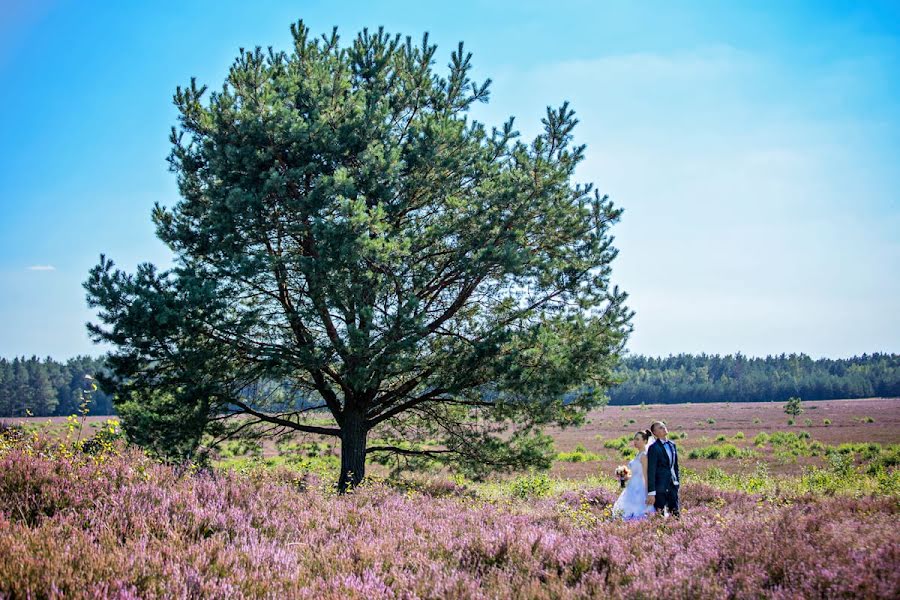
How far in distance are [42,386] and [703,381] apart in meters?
144

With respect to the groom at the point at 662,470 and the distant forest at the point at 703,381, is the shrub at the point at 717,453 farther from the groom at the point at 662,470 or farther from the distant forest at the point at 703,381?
the distant forest at the point at 703,381

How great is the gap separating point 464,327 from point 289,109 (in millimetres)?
5221

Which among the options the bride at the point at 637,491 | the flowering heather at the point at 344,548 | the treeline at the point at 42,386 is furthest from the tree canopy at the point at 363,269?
the treeline at the point at 42,386

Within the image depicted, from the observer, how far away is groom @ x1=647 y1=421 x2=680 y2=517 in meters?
8.04

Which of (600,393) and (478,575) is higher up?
(600,393)

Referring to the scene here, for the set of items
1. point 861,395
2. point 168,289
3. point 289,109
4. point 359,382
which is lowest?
point 861,395

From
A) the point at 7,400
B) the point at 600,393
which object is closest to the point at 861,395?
the point at 600,393

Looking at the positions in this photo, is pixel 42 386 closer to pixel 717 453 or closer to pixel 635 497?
pixel 717 453

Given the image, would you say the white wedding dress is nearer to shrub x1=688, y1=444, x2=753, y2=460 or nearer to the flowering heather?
the flowering heather

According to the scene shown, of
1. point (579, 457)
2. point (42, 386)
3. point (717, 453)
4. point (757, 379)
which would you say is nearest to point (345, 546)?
point (579, 457)

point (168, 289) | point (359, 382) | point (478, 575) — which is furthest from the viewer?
point (168, 289)

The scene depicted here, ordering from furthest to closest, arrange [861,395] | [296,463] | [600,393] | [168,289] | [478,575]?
[861,395] < [296,463] < [600,393] < [168,289] < [478,575]

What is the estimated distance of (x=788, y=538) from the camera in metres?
4.80

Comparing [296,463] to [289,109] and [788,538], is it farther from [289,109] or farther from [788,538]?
[788,538]
